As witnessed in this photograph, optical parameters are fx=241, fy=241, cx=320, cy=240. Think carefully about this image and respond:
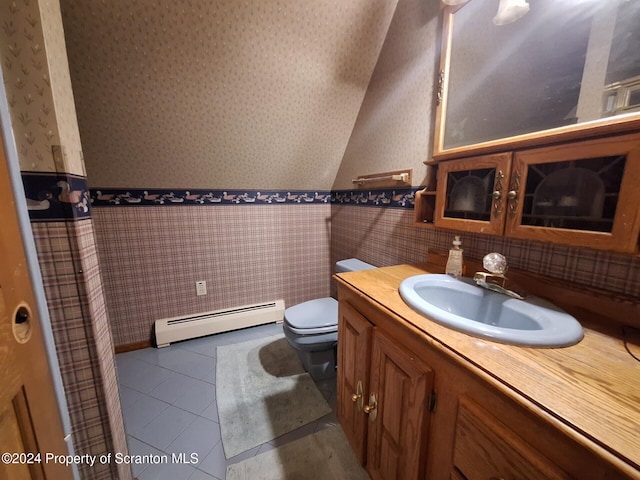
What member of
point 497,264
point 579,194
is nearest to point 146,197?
point 497,264

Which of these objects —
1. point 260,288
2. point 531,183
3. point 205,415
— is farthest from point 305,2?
point 205,415

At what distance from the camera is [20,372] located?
436 mm

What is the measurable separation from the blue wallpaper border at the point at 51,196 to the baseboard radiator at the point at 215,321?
4.69 ft

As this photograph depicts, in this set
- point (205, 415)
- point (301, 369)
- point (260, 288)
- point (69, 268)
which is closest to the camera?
point (69, 268)

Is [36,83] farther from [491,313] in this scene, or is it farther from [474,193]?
[491,313]

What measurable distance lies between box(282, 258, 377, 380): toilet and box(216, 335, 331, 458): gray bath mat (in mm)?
118

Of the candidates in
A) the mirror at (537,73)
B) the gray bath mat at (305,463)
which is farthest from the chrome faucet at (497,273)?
the gray bath mat at (305,463)

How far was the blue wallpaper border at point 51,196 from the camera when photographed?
0.65 m

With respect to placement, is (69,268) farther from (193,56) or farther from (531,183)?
(531,183)

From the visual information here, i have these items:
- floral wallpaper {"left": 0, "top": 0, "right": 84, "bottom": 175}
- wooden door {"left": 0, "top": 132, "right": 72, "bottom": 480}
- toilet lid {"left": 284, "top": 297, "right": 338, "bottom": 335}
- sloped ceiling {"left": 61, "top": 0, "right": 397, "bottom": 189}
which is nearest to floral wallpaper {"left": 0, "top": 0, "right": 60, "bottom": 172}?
floral wallpaper {"left": 0, "top": 0, "right": 84, "bottom": 175}

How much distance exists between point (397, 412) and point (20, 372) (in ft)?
2.88

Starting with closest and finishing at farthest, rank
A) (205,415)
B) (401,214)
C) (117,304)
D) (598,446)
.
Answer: (598,446) → (205,415) → (401,214) → (117,304)

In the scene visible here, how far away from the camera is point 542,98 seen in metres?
0.75

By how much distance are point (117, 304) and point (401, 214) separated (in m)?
2.06
